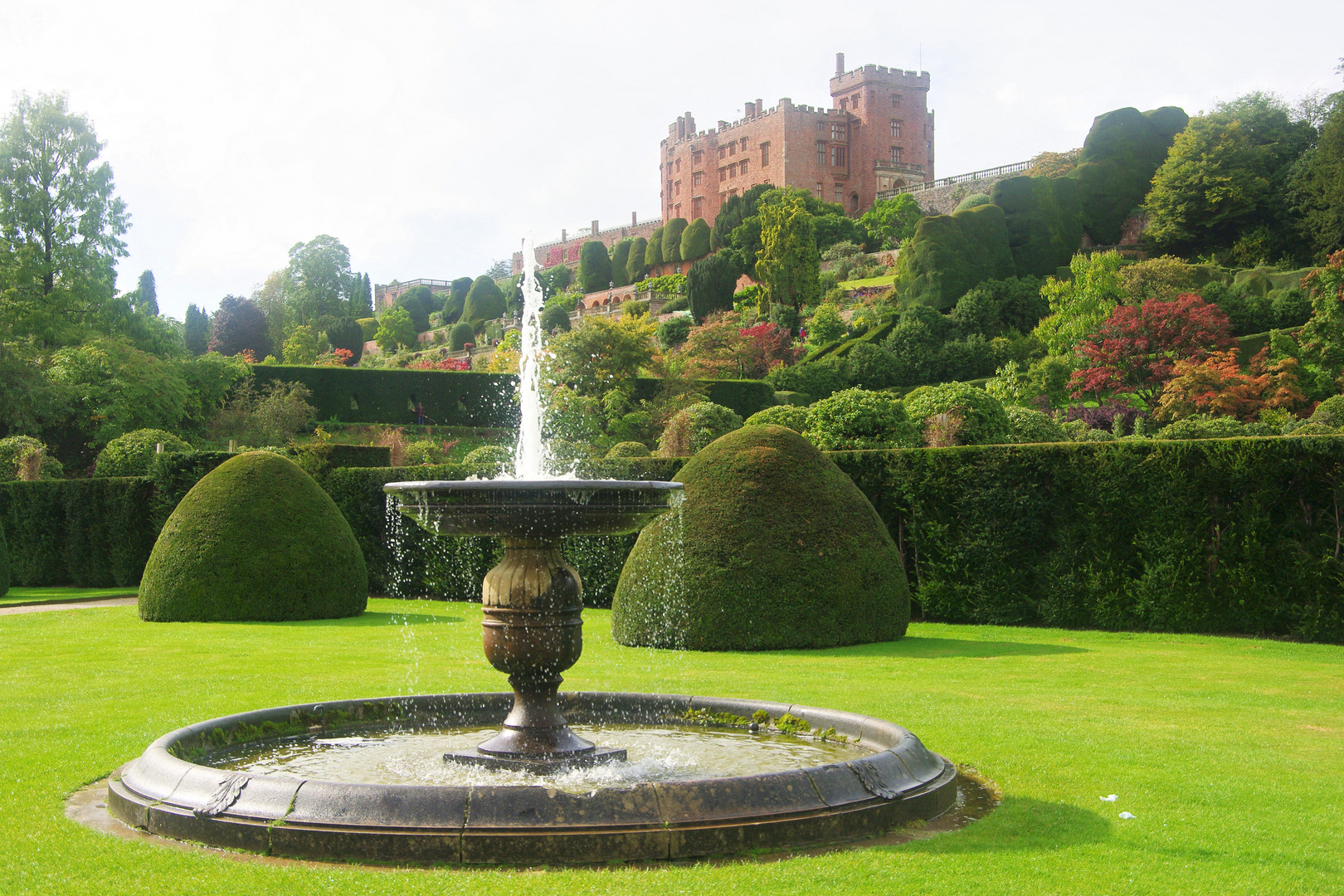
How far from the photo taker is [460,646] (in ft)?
37.5

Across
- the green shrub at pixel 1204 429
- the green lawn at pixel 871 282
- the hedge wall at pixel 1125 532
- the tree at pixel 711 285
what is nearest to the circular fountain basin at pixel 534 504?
the hedge wall at pixel 1125 532

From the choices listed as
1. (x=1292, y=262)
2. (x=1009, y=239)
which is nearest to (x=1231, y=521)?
(x=1292, y=262)

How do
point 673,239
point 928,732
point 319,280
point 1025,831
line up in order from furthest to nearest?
point 673,239, point 319,280, point 928,732, point 1025,831

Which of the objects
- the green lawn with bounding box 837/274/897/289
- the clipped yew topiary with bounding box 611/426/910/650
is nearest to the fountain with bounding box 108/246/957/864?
the clipped yew topiary with bounding box 611/426/910/650

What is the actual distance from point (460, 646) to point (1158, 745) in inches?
292

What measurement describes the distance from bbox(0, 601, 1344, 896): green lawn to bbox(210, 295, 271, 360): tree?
158 feet

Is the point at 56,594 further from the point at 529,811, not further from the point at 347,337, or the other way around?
the point at 347,337

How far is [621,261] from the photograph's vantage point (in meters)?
78.5

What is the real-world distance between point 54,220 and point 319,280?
37.2m

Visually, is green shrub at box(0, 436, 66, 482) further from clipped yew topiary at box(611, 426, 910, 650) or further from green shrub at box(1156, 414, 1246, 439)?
green shrub at box(1156, 414, 1246, 439)

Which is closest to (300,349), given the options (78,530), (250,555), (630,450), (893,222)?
(893,222)

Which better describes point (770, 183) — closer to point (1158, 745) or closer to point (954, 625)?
point (954, 625)

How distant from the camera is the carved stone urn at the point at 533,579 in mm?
4793

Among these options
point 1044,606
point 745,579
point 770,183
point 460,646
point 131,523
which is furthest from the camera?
point 770,183
